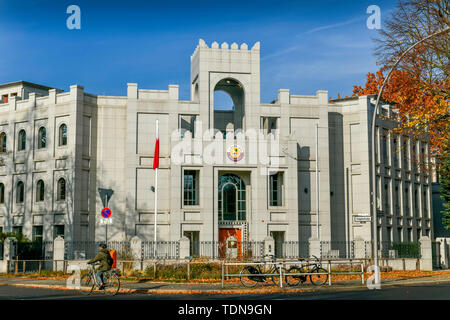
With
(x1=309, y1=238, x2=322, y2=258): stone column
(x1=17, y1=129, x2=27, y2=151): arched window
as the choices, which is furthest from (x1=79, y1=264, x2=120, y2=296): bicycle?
(x1=17, y1=129, x2=27, y2=151): arched window

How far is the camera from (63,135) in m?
45.5

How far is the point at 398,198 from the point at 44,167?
2948 centimetres

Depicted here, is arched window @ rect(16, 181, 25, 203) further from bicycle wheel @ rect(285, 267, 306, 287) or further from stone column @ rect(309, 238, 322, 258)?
bicycle wheel @ rect(285, 267, 306, 287)

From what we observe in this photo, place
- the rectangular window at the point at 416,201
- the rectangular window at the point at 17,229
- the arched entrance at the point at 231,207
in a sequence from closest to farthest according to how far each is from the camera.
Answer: the arched entrance at the point at 231,207 → the rectangular window at the point at 17,229 → the rectangular window at the point at 416,201

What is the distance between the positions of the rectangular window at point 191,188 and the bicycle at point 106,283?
21.5 metres

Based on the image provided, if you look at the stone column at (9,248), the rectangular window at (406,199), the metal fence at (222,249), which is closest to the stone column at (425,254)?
the metal fence at (222,249)

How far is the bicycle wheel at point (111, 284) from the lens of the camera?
21875 mm

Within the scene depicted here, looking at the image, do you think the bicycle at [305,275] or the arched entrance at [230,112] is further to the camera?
the arched entrance at [230,112]

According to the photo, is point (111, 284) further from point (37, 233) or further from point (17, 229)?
point (17, 229)

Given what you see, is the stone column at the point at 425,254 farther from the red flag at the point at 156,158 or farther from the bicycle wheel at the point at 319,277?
the red flag at the point at 156,158

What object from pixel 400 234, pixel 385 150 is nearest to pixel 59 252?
pixel 385 150

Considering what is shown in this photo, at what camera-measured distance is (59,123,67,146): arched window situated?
45344mm
